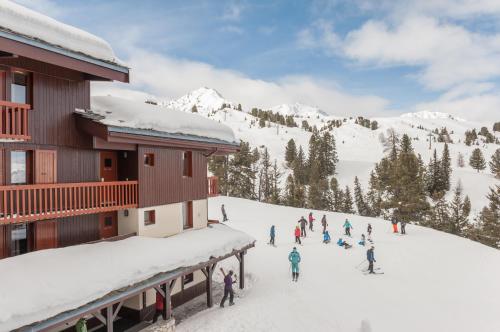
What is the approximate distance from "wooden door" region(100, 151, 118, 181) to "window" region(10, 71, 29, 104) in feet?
11.6

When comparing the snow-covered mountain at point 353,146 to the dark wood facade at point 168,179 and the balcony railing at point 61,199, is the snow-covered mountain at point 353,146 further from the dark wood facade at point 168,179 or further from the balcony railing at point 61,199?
the balcony railing at point 61,199

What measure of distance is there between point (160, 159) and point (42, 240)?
18.4ft

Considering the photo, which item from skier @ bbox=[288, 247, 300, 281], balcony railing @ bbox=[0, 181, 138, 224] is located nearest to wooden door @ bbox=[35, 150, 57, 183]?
balcony railing @ bbox=[0, 181, 138, 224]

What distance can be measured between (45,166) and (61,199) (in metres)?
1.56

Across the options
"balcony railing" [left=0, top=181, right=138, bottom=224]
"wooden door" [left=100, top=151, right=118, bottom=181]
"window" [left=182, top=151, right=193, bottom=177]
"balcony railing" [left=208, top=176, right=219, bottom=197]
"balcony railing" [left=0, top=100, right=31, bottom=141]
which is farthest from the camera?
"balcony railing" [left=208, top=176, right=219, bottom=197]

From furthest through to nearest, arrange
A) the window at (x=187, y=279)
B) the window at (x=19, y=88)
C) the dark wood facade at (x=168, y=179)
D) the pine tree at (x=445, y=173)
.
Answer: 1. the pine tree at (x=445, y=173)
2. the window at (x=187, y=279)
3. the dark wood facade at (x=168, y=179)
4. the window at (x=19, y=88)

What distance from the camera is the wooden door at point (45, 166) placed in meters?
11.6

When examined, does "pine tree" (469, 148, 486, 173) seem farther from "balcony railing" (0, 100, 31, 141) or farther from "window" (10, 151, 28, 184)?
"balcony railing" (0, 100, 31, 141)

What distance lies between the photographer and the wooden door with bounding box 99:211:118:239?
45.9ft

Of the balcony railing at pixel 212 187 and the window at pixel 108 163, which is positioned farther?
the balcony railing at pixel 212 187

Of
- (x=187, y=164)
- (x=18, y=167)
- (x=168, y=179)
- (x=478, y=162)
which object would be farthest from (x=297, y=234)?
(x=478, y=162)

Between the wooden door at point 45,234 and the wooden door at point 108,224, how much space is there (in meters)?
2.02

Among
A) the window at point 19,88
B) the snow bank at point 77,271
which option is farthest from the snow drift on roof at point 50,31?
the snow bank at point 77,271

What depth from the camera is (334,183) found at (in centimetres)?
8069
